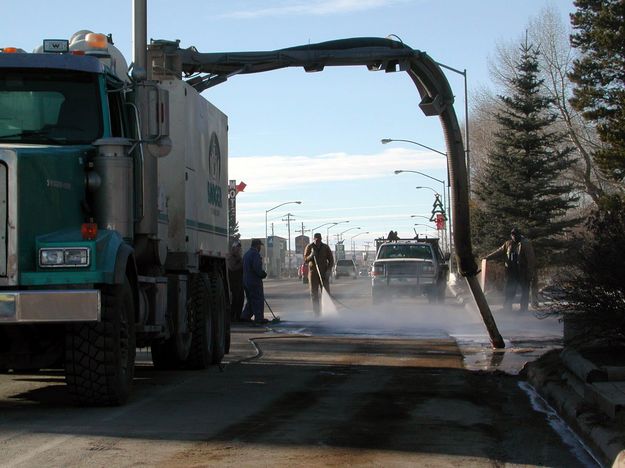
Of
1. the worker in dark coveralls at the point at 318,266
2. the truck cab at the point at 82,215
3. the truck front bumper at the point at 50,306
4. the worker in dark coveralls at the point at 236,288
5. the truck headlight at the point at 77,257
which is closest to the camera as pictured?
the truck front bumper at the point at 50,306

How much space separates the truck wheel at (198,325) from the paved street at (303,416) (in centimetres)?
41

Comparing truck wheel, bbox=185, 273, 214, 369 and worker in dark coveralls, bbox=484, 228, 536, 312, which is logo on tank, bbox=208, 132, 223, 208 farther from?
worker in dark coveralls, bbox=484, 228, 536, 312

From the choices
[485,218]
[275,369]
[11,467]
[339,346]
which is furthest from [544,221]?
[11,467]

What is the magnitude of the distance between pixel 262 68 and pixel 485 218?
109ft

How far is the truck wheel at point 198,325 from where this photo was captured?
1411 centimetres

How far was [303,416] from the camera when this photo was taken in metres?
9.44

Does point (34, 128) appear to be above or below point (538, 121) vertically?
below

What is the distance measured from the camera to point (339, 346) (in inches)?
706

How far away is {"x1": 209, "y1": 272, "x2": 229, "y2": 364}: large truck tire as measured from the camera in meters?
14.9

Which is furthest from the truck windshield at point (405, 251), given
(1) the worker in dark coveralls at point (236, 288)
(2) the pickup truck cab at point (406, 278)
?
(1) the worker in dark coveralls at point (236, 288)

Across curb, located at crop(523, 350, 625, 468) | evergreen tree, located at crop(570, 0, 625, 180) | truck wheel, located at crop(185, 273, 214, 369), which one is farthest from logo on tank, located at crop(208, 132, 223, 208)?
evergreen tree, located at crop(570, 0, 625, 180)

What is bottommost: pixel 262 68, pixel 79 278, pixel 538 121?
pixel 79 278

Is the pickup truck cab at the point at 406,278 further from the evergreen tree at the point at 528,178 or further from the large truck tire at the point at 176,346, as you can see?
the large truck tire at the point at 176,346

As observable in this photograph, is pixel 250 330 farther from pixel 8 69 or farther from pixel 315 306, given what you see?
pixel 8 69
